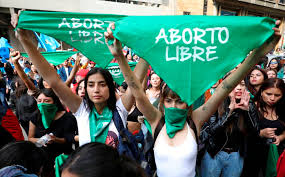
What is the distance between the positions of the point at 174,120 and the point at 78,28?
127 centimetres

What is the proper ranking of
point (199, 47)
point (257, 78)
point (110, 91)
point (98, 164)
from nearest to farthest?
point (98, 164) → point (199, 47) → point (110, 91) → point (257, 78)

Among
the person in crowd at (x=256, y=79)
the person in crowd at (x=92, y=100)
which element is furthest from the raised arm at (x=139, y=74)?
the person in crowd at (x=256, y=79)

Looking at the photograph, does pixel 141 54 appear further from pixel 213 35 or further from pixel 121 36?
pixel 213 35

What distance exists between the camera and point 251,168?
6.86ft

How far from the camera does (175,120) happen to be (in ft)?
4.82

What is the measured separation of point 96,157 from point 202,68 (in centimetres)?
80

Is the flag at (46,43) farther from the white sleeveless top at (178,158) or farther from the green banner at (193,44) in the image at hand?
the white sleeveless top at (178,158)

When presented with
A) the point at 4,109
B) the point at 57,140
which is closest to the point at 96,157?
the point at 57,140


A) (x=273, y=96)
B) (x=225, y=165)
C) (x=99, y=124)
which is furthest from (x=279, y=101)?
(x=99, y=124)

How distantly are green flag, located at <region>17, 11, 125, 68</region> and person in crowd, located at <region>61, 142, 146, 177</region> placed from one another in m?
1.08

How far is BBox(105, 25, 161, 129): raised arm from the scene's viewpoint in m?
1.34

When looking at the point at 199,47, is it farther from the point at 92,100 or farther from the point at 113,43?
the point at 92,100

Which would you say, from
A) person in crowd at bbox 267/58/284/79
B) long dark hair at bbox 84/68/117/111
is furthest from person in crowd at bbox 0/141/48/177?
person in crowd at bbox 267/58/284/79

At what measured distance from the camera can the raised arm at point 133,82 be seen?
134cm
